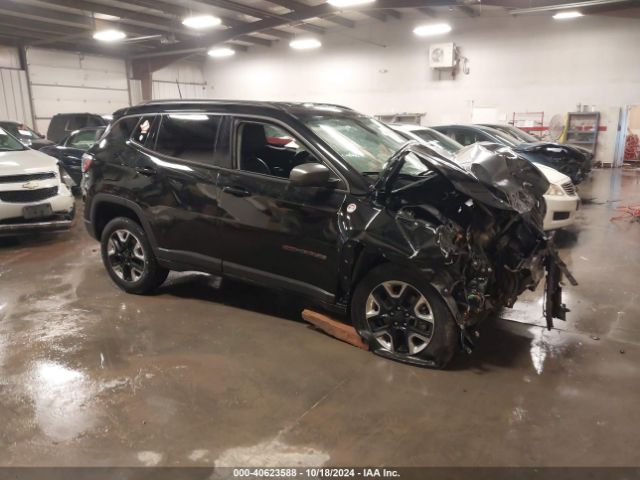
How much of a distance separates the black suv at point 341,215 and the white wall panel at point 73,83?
17.6 m

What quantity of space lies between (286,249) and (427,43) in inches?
696

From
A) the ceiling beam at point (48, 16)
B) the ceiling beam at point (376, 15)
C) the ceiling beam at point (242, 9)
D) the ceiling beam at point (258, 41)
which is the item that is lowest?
the ceiling beam at point (48, 16)

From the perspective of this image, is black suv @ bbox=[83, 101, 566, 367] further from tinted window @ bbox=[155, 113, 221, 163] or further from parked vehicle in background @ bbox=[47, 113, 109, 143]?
parked vehicle in background @ bbox=[47, 113, 109, 143]

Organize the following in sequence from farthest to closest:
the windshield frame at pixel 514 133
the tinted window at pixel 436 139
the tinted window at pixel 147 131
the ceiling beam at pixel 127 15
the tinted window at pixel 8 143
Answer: the ceiling beam at pixel 127 15, the windshield frame at pixel 514 133, the tinted window at pixel 436 139, the tinted window at pixel 8 143, the tinted window at pixel 147 131

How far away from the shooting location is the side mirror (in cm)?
330

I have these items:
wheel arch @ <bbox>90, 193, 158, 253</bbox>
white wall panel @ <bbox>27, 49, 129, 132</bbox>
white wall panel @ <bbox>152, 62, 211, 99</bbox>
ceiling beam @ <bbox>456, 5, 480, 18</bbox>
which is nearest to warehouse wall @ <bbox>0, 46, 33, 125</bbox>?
white wall panel @ <bbox>27, 49, 129, 132</bbox>

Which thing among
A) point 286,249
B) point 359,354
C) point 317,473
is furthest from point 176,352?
point 317,473

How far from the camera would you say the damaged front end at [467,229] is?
3051 mm

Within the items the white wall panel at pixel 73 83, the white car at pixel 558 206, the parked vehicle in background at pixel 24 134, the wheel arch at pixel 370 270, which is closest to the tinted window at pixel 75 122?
the parked vehicle in background at pixel 24 134

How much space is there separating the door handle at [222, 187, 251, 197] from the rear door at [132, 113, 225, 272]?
0.13m

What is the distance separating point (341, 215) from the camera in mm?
3342

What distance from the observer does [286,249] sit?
366 cm

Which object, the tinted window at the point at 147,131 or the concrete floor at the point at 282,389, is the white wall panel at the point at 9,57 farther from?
the tinted window at the point at 147,131

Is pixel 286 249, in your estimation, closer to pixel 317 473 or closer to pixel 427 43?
pixel 317 473
